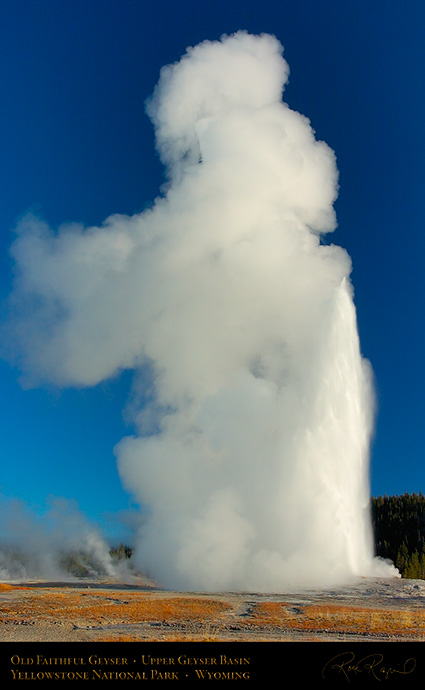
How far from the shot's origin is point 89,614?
955 inches

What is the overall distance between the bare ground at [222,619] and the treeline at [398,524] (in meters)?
85.0

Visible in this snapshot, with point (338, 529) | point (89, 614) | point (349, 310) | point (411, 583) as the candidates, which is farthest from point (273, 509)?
point (89, 614)

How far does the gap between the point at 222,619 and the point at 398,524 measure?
121848 mm

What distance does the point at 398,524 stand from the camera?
127 m
